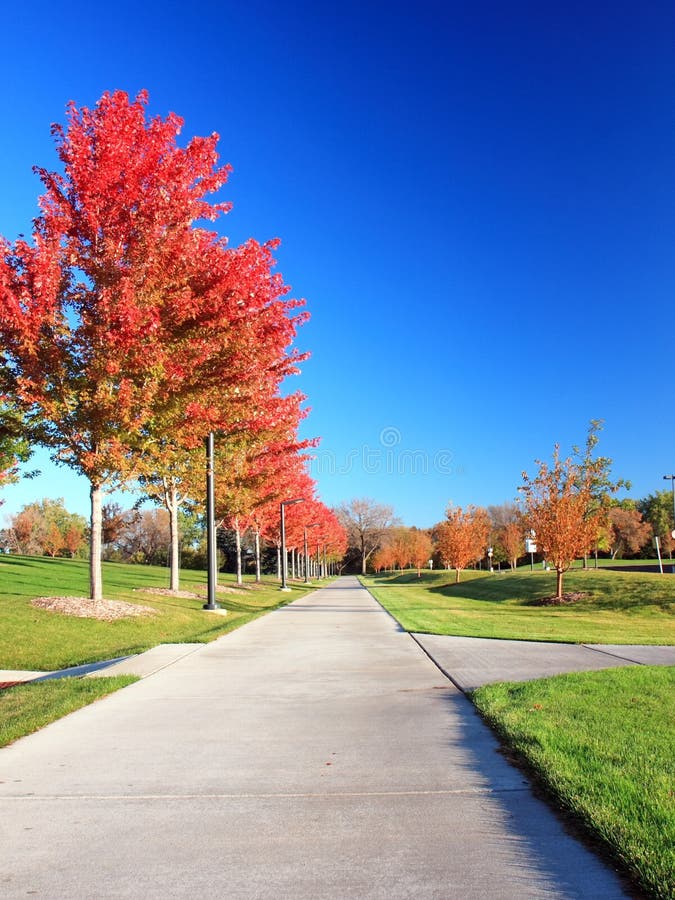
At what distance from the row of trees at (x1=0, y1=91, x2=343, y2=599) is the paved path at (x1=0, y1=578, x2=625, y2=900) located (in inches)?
294

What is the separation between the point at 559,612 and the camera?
2447 cm

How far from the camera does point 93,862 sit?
336 cm

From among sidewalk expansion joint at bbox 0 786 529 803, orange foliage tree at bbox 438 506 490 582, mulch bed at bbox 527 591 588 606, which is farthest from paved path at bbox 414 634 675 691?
orange foliage tree at bbox 438 506 490 582

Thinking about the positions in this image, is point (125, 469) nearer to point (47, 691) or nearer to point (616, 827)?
point (47, 691)

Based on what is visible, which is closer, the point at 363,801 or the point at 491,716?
the point at 363,801

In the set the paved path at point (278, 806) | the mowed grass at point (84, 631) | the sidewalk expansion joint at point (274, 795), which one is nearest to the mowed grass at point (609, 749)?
the paved path at point (278, 806)

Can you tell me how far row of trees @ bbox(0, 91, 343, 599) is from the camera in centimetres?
1332

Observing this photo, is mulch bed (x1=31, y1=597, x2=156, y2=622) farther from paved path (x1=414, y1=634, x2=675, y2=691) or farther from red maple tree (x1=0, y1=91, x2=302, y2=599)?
paved path (x1=414, y1=634, x2=675, y2=691)

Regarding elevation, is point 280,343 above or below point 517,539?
above

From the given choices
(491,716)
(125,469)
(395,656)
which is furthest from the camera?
(125,469)

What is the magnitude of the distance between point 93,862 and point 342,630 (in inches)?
467

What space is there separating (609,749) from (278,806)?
7.46ft

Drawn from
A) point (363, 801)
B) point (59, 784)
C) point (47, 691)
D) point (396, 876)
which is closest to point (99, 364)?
point (47, 691)

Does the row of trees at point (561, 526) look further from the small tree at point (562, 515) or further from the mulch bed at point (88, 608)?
the mulch bed at point (88, 608)
